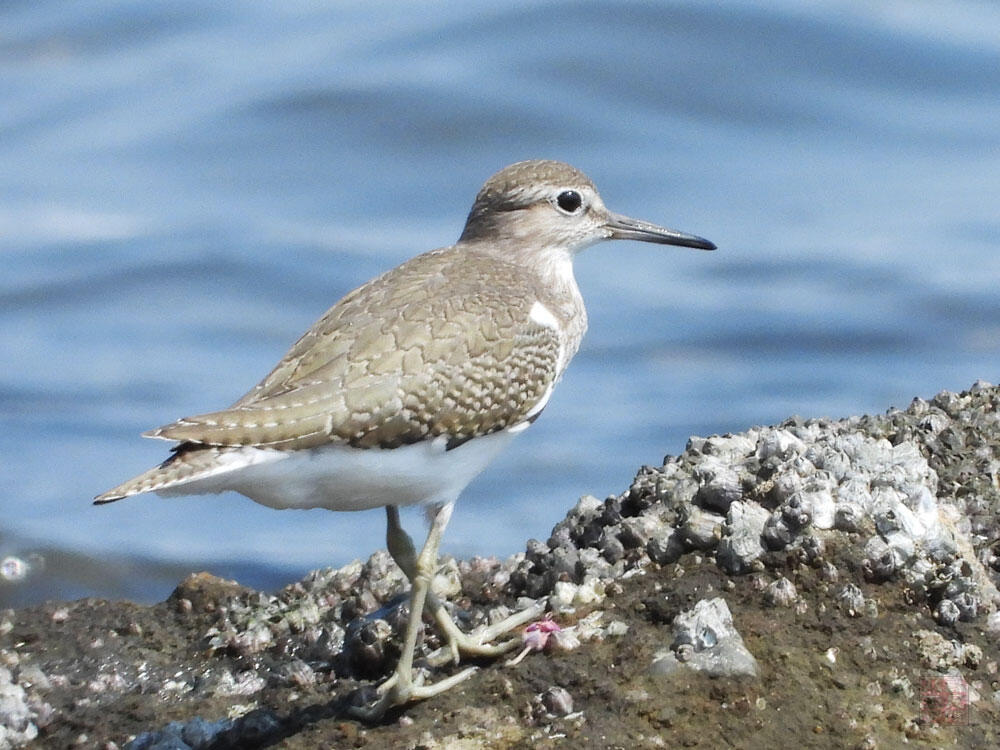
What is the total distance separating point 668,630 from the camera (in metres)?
4.85

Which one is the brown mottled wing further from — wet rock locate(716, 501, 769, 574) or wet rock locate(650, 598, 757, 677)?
wet rock locate(650, 598, 757, 677)

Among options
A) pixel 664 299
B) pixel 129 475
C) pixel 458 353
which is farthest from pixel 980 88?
pixel 458 353

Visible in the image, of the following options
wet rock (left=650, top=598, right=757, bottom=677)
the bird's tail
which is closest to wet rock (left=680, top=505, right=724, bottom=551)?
wet rock (left=650, top=598, right=757, bottom=677)

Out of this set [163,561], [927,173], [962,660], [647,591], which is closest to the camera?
[962,660]

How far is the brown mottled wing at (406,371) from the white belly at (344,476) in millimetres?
57

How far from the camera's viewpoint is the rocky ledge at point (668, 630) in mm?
4547

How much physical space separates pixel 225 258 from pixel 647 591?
27.2ft

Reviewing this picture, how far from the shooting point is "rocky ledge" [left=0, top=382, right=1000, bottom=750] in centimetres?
455

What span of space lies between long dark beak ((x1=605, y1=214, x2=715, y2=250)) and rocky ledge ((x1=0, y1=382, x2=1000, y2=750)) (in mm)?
1441

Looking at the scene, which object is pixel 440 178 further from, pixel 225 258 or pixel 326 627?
pixel 326 627

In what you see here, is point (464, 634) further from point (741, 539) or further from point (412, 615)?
point (741, 539)

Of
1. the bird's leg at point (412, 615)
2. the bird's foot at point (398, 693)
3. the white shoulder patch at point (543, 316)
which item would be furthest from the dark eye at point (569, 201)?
the bird's foot at point (398, 693)

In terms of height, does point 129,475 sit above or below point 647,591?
below

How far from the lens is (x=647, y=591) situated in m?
5.12
